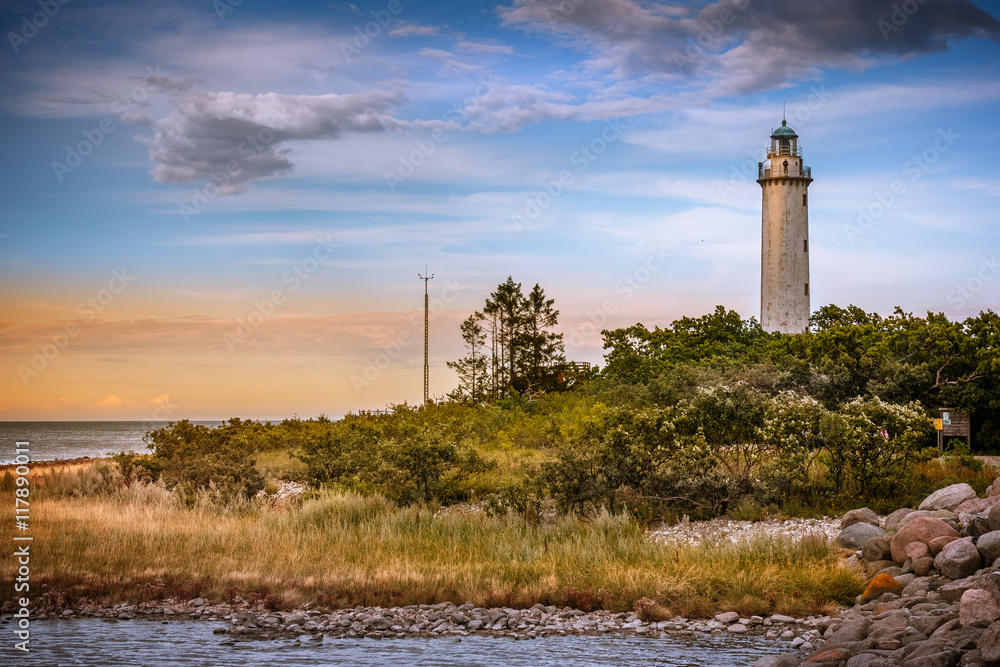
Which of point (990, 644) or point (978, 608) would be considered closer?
point (990, 644)

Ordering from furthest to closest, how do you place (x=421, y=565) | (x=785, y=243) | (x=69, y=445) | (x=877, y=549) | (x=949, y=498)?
(x=69, y=445) < (x=785, y=243) < (x=949, y=498) < (x=421, y=565) < (x=877, y=549)

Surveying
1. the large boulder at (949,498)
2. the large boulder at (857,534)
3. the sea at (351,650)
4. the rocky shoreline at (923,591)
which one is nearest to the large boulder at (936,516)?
the rocky shoreline at (923,591)

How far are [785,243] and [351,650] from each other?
127ft

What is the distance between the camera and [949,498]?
15.6 m

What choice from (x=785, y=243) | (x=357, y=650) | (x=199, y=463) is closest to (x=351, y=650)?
(x=357, y=650)

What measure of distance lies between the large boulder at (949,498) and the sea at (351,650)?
6.24 metres

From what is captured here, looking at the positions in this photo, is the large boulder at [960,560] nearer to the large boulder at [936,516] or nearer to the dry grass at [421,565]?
the dry grass at [421,565]

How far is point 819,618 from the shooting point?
11.8 metres

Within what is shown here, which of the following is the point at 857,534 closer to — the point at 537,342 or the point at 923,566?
the point at 923,566

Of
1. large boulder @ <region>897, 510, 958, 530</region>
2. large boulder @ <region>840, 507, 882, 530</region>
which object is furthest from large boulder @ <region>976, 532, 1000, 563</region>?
large boulder @ <region>840, 507, 882, 530</region>

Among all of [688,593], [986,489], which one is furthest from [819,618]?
[986,489]

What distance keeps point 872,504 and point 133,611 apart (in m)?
13.8

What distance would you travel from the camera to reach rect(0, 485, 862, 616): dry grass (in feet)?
41.2

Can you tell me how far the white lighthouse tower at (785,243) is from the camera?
44469 millimetres
